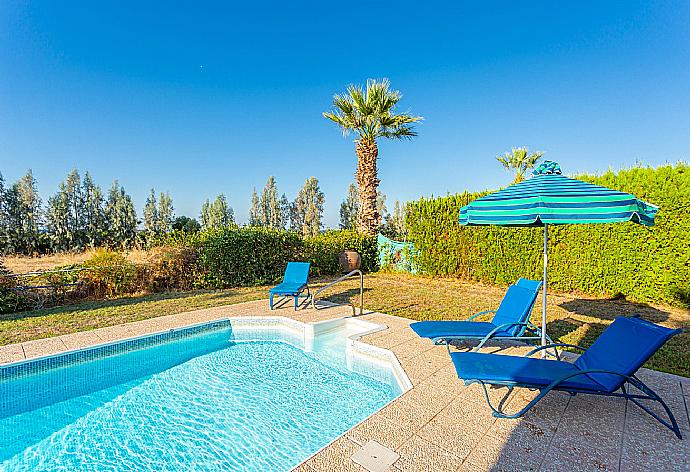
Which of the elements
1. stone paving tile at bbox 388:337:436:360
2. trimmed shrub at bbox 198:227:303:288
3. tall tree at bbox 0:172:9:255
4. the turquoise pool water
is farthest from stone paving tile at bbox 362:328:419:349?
tall tree at bbox 0:172:9:255

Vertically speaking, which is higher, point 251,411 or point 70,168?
point 70,168

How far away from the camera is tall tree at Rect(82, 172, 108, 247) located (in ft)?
123

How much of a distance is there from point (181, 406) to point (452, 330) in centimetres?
378

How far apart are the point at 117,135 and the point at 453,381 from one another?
22859mm

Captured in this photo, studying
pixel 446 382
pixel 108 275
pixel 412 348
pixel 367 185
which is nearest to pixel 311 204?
pixel 367 185

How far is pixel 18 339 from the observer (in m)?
6.01

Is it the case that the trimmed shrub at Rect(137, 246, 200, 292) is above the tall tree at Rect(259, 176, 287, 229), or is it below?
below

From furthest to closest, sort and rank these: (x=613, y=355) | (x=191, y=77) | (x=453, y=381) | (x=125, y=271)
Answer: (x=191, y=77) < (x=125, y=271) < (x=453, y=381) < (x=613, y=355)

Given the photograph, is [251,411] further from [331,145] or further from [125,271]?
[331,145]

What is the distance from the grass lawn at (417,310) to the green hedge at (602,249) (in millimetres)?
524

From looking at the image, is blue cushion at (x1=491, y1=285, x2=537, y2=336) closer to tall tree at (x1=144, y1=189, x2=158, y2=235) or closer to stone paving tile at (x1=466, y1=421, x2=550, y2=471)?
stone paving tile at (x1=466, y1=421, x2=550, y2=471)

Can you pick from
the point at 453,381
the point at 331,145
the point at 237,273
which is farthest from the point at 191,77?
the point at 453,381

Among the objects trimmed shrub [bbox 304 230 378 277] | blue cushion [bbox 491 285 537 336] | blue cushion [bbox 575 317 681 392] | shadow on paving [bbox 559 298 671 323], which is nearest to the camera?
blue cushion [bbox 575 317 681 392]

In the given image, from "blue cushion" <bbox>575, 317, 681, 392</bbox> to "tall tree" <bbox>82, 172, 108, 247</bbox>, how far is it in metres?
44.4
